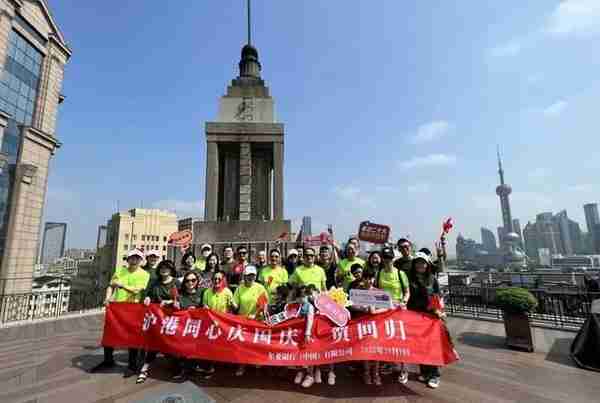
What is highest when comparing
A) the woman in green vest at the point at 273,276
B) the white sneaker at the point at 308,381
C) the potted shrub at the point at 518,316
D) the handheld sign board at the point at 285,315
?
the woman in green vest at the point at 273,276

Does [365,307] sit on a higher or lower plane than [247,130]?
lower

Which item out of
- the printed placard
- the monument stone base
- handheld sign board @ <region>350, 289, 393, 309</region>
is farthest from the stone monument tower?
handheld sign board @ <region>350, 289, 393, 309</region>

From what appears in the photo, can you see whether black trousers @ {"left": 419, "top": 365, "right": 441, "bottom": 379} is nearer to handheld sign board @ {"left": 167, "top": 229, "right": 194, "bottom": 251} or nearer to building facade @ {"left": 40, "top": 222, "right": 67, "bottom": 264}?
handheld sign board @ {"left": 167, "top": 229, "right": 194, "bottom": 251}

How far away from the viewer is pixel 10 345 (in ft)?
22.4

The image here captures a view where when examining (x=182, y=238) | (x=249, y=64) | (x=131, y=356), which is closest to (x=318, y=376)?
(x=131, y=356)

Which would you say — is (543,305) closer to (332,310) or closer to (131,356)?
(332,310)

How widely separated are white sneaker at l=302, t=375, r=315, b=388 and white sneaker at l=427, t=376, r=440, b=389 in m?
1.83

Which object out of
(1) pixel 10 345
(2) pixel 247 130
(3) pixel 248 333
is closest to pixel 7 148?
(2) pixel 247 130

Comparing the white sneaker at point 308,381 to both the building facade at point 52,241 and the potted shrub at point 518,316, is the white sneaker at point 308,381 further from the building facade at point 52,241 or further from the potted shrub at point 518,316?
the building facade at point 52,241

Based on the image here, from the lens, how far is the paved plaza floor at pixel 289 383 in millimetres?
3898

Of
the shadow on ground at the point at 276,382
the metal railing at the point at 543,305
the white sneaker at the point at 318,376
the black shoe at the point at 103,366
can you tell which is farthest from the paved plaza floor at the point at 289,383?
the metal railing at the point at 543,305

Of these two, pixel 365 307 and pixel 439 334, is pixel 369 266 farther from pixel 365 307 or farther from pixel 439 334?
pixel 439 334

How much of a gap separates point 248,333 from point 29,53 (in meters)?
34.7

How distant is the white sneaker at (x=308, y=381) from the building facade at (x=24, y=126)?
90.7 feet
